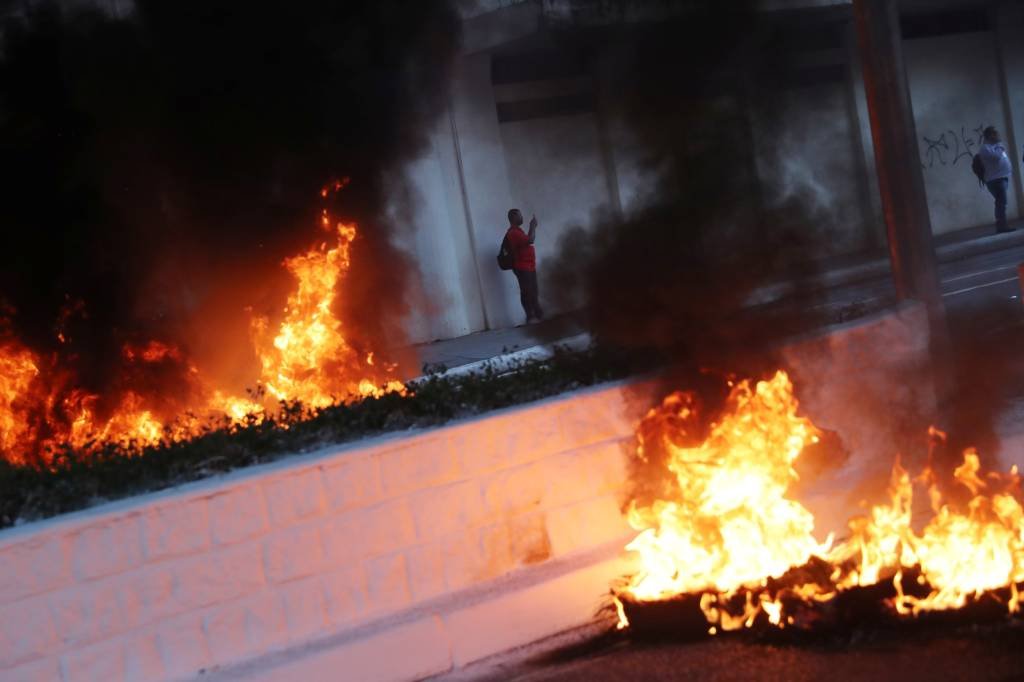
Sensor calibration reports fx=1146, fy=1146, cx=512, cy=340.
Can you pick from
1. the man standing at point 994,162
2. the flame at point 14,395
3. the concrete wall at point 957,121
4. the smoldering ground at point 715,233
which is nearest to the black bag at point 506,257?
the smoldering ground at point 715,233

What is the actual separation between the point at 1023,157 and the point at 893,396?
18619 millimetres

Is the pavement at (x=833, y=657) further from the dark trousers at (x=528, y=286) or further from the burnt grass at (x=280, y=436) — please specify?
the dark trousers at (x=528, y=286)

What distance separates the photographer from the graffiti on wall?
67.8 ft

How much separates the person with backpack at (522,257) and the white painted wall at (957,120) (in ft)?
30.5

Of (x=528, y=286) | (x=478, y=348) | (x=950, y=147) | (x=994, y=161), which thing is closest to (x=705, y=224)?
(x=478, y=348)

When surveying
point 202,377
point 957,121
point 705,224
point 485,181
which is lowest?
point 202,377

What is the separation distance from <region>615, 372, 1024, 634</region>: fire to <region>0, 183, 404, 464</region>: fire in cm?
296

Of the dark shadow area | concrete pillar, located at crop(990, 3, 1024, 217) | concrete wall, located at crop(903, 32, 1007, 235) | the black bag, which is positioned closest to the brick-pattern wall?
the dark shadow area

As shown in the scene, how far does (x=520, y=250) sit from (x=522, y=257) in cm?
10

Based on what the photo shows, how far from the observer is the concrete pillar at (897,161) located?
6910mm

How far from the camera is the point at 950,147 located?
824 inches

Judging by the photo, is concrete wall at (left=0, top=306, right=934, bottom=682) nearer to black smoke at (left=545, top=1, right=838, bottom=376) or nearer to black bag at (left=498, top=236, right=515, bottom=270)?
black smoke at (left=545, top=1, right=838, bottom=376)

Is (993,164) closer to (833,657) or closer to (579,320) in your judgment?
(579,320)

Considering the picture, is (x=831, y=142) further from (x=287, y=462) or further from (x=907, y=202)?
(x=287, y=462)
